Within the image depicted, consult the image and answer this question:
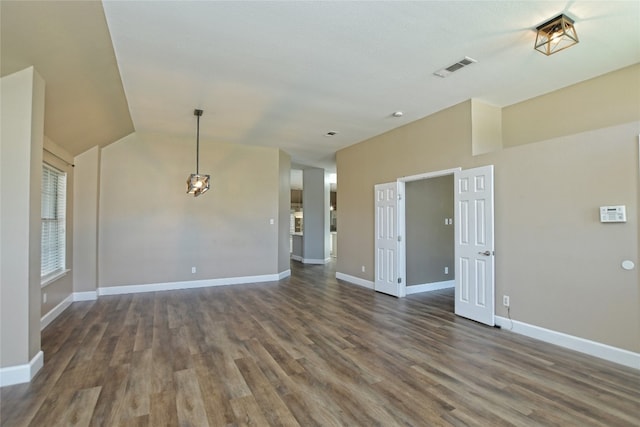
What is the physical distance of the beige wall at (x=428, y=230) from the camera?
5.84 m

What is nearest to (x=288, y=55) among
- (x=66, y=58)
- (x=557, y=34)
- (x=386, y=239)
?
(x=66, y=58)

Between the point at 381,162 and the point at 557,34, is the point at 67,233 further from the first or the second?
the point at 557,34

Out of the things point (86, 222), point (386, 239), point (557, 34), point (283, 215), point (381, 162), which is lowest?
point (386, 239)

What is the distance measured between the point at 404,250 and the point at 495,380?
301 centimetres

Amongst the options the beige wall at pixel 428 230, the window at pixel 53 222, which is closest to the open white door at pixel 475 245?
the beige wall at pixel 428 230

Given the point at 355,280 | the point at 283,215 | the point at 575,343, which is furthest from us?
the point at 283,215

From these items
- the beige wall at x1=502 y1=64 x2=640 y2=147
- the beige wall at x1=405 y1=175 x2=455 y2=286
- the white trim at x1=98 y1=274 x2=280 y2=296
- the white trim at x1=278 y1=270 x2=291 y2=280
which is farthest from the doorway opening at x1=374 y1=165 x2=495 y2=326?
the white trim at x1=98 y1=274 x2=280 y2=296

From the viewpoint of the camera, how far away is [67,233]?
501 centimetres

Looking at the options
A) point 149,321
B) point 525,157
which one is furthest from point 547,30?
point 149,321

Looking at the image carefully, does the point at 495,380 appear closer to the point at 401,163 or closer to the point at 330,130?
the point at 401,163

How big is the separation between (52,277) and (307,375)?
394cm

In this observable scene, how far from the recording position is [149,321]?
166 inches

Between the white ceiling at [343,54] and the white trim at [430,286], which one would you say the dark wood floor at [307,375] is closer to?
the white trim at [430,286]

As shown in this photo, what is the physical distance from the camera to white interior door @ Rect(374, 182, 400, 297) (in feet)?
18.3
